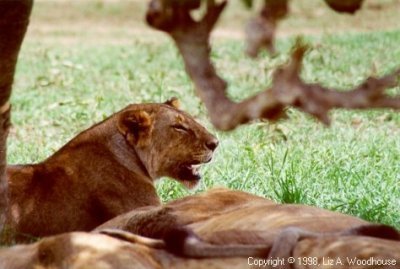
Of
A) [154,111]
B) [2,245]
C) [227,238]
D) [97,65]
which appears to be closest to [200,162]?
[154,111]

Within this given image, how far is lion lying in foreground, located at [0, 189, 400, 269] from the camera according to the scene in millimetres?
3482

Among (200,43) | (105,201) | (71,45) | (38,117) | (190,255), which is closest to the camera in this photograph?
(200,43)

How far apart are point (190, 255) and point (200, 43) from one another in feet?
3.57

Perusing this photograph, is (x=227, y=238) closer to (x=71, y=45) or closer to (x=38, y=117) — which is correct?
(x=38, y=117)

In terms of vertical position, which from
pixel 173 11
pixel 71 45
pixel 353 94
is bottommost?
pixel 71 45

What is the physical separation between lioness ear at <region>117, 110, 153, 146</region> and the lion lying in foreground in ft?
6.51

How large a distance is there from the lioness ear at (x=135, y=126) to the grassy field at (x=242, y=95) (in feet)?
1.75

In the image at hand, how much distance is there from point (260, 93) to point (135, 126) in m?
3.34

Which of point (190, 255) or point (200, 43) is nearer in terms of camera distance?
point (200, 43)

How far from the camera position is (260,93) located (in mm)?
2600

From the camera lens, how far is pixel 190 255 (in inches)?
141

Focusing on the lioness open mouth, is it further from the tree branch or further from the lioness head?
the tree branch

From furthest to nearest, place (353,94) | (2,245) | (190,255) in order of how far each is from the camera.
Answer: (2,245) → (190,255) → (353,94)

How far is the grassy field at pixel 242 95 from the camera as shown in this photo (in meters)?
6.54
